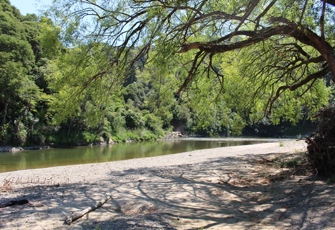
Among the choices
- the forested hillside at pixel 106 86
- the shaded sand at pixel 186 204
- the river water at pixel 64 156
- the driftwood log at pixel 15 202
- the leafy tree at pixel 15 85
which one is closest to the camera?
the shaded sand at pixel 186 204

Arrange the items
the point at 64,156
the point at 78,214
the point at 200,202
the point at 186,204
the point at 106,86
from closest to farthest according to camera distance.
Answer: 1. the point at 78,214
2. the point at 186,204
3. the point at 200,202
4. the point at 106,86
5. the point at 64,156

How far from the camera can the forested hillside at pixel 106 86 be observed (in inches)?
271

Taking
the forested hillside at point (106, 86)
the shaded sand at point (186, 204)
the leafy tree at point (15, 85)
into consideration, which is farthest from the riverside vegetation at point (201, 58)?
the leafy tree at point (15, 85)

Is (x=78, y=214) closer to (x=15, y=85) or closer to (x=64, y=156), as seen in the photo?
(x=64, y=156)

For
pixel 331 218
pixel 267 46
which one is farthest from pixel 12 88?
pixel 331 218

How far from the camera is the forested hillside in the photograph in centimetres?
687

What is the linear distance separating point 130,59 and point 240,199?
424cm

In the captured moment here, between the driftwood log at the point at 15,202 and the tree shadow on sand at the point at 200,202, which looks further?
the driftwood log at the point at 15,202

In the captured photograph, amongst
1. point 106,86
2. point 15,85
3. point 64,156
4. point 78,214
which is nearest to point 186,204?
point 78,214

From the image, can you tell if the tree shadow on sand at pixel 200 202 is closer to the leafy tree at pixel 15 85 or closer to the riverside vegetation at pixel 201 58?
the riverside vegetation at pixel 201 58

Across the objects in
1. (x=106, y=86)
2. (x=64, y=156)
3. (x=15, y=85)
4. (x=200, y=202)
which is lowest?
(x=64, y=156)

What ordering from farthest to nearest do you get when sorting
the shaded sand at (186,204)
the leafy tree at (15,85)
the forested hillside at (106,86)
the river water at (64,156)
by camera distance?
the leafy tree at (15,85) < the river water at (64,156) < the forested hillside at (106,86) < the shaded sand at (186,204)

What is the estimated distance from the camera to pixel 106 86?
795 centimetres

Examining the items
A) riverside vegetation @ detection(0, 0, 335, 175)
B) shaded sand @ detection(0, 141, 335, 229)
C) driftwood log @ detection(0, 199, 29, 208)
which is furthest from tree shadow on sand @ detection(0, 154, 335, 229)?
riverside vegetation @ detection(0, 0, 335, 175)
